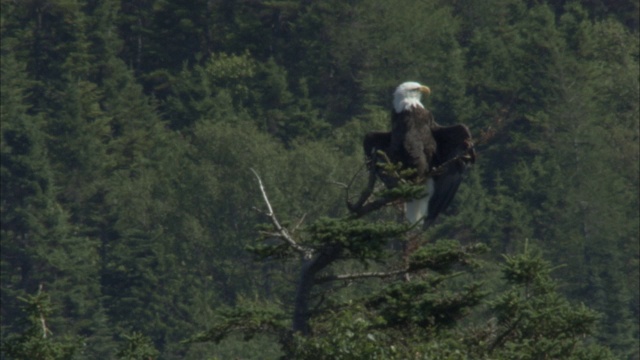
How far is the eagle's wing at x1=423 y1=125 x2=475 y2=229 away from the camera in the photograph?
14328mm

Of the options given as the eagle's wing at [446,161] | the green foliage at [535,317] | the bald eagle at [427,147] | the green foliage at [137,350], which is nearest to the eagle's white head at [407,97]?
the bald eagle at [427,147]

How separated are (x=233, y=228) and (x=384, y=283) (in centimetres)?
4233

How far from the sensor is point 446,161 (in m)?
14.3

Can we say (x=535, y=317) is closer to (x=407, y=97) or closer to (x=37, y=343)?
(x=37, y=343)

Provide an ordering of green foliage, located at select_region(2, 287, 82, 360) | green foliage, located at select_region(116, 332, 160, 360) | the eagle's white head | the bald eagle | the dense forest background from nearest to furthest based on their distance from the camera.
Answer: green foliage, located at select_region(2, 287, 82, 360)
green foliage, located at select_region(116, 332, 160, 360)
the bald eagle
the eagle's white head
the dense forest background

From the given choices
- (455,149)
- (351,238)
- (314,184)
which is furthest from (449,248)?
(314,184)

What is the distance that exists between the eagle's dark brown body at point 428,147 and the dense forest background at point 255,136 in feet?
97.4

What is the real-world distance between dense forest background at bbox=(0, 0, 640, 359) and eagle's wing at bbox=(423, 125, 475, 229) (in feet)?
97.9

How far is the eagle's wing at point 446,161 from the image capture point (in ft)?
47.0

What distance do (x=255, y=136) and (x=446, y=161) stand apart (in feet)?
134

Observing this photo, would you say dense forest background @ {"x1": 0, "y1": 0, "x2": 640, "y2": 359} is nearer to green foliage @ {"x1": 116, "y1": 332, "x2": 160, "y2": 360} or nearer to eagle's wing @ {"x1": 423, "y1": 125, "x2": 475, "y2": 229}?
eagle's wing @ {"x1": 423, "y1": 125, "x2": 475, "y2": 229}

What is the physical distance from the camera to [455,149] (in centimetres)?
1440

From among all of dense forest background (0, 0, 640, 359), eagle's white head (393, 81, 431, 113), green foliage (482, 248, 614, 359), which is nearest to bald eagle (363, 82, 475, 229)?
eagle's white head (393, 81, 431, 113)

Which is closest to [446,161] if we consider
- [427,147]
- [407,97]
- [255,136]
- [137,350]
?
[427,147]
